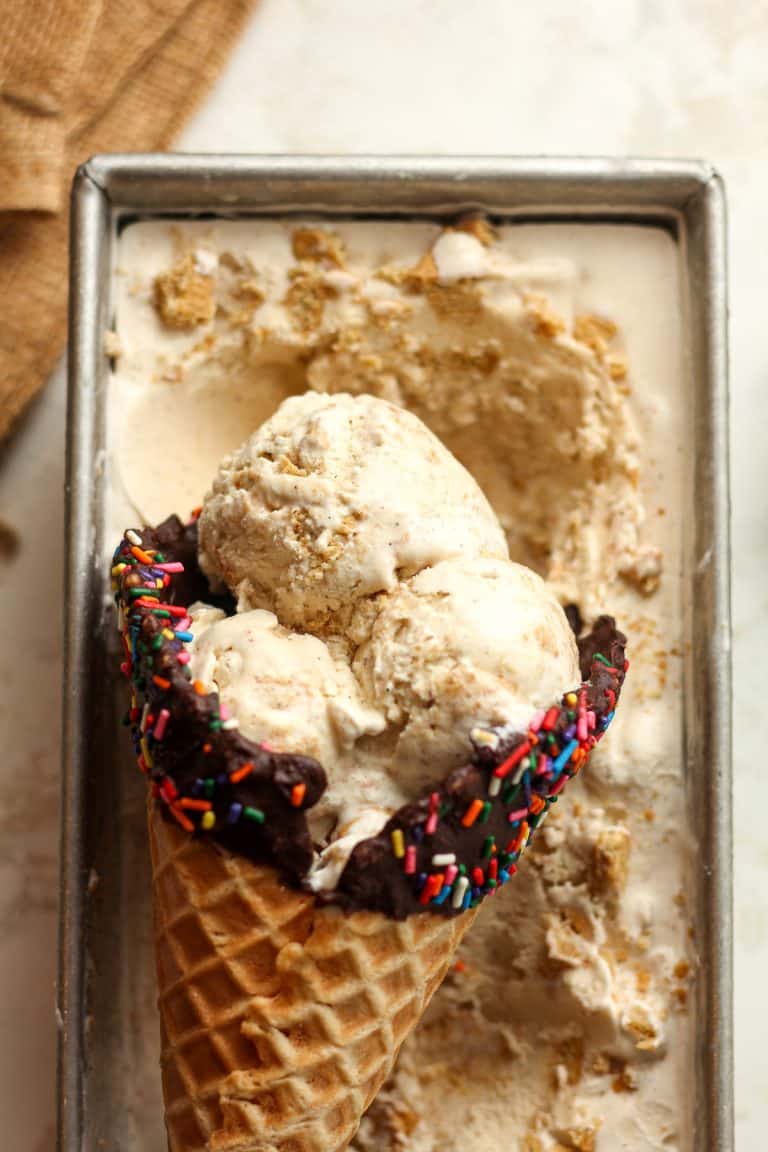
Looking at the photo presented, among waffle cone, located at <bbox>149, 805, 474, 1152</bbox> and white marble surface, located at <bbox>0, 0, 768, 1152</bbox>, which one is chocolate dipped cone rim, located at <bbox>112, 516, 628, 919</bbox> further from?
white marble surface, located at <bbox>0, 0, 768, 1152</bbox>

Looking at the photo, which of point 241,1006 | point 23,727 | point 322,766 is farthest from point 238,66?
point 241,1006

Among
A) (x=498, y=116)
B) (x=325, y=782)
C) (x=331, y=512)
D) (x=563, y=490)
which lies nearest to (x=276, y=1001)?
(x=325, y=782)

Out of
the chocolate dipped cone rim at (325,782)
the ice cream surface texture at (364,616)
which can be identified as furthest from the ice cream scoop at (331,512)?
the chocolate dipped cone rim at (325,782)

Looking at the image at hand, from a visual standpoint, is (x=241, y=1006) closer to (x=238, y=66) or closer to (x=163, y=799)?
(x=163, y=799)

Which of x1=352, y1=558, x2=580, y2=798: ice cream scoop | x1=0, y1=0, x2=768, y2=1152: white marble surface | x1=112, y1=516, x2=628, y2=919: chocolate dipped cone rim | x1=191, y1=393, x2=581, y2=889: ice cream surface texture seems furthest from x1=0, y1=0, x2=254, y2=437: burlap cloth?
x1=352, y1=558, x2=580, y2=798: ice cream scoop

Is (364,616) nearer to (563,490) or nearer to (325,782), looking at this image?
(325,782)

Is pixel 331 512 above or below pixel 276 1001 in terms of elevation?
above
